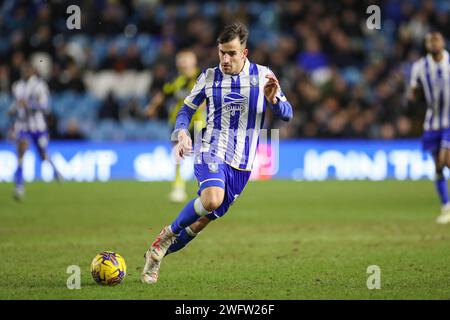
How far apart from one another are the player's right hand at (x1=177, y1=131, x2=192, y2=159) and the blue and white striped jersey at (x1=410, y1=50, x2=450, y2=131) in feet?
20.4

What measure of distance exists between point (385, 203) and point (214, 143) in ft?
27.0

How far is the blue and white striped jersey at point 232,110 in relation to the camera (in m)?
7.61

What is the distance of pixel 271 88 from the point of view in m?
7.16

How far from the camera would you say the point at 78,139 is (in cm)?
2097

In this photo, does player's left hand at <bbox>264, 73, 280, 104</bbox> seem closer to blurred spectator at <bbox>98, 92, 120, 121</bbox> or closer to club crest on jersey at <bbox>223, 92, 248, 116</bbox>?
club crest on jersey at <bbox>223, 92, 248, 116</bbox>

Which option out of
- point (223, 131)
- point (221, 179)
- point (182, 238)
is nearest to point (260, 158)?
point (223, 131)

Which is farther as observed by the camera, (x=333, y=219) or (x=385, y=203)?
(x=385, y=203)

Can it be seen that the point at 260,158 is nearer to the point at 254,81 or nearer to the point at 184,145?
the point at 254,81

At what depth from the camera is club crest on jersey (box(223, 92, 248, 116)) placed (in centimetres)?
761

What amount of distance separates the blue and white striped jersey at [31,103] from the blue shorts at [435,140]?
26.7ft

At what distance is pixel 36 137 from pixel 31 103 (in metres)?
0.70

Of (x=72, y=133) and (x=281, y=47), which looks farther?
(x=281, y=47)
